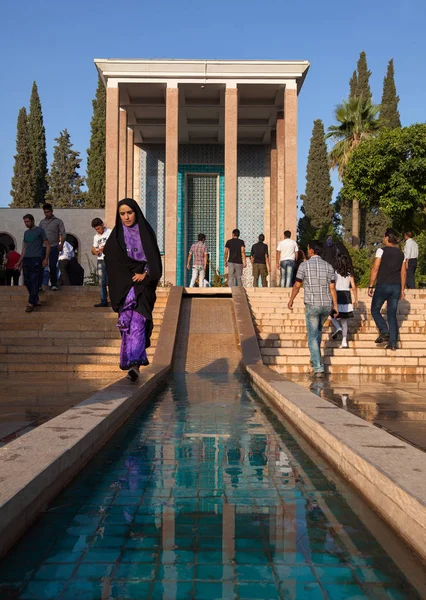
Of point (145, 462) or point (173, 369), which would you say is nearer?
point (145, 462)

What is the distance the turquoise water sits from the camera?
6.99 ft

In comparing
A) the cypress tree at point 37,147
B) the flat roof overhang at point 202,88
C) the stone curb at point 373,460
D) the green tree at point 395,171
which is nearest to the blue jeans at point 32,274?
the stone curb at point 373,460

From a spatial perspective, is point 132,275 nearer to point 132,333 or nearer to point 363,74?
point 132,333

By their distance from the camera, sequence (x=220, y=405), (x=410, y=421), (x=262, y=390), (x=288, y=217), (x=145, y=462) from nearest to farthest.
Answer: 1. (x=145, y=462)
2. (x=410, y=421)
3. (x=220, y=405)
4. (x=262, y=390)
5. (x=288, y=217)

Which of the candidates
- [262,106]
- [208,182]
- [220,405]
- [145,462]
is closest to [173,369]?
[220,405]

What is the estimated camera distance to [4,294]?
1484 centimetres

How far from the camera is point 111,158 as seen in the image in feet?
77.3

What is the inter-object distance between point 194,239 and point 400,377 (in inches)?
786

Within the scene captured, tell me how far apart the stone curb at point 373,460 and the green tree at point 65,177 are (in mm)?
54656

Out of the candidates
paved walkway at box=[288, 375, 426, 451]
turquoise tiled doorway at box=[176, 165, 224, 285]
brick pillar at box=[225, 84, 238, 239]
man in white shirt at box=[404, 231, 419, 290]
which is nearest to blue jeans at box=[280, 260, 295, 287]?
man in white shirt at box=[404, 231, 419, 290]

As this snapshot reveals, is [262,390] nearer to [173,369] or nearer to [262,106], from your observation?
[173,369]

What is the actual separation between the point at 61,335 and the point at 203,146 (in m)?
19.8

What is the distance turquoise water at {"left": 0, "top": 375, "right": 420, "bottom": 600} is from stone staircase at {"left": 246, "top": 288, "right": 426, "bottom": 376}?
6.82 m

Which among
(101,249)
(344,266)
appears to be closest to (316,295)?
(344,266)
